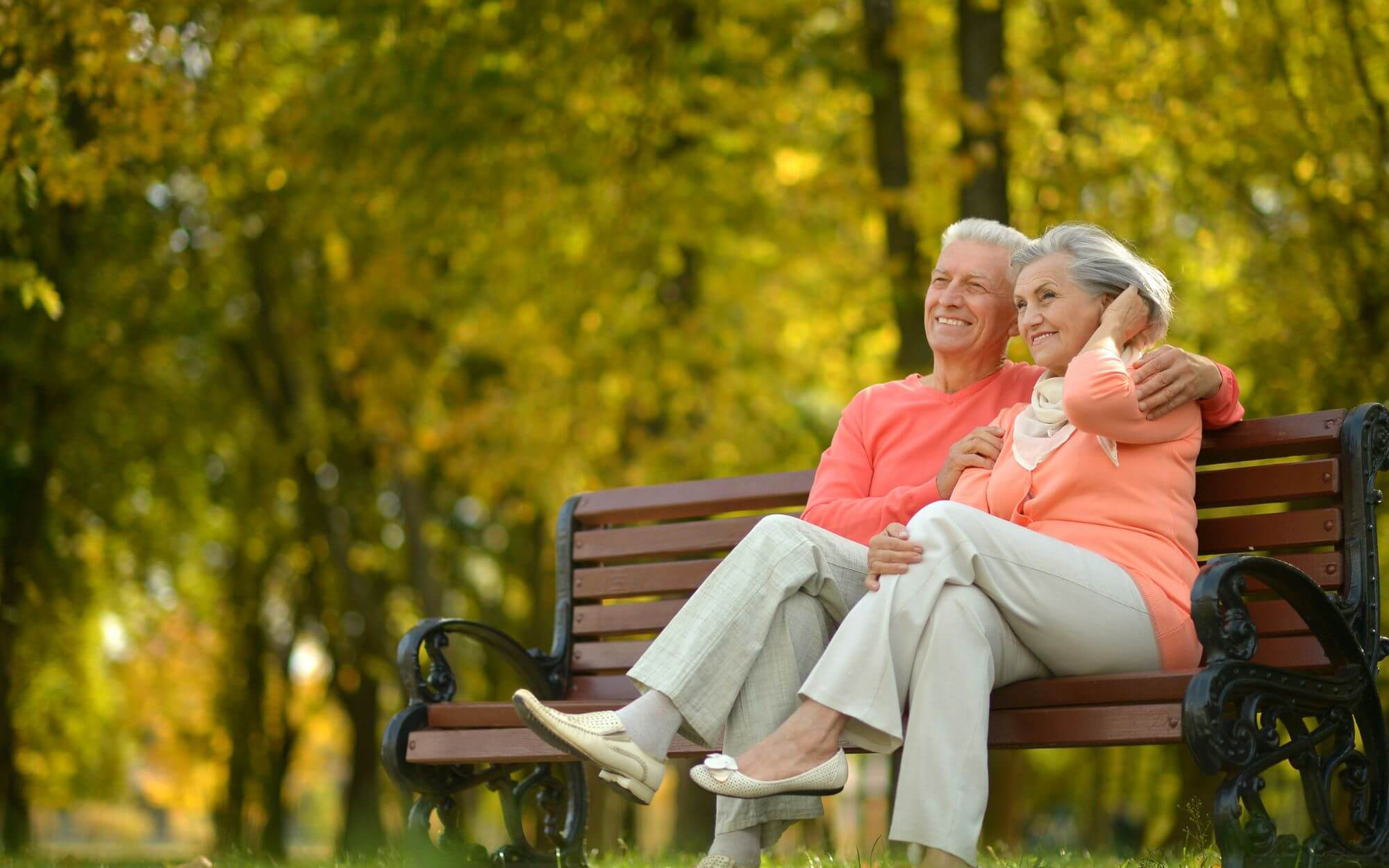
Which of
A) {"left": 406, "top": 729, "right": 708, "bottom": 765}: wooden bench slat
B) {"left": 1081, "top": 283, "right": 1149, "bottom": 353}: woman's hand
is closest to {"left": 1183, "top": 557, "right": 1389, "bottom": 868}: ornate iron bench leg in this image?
{"left": 1081, "top": 283, "right": 1149, "bottom": 353}: woman's hand

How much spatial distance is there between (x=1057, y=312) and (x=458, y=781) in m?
2.68

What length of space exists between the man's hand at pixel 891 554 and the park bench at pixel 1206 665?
1.40ft

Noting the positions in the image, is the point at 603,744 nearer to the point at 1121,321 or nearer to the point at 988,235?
the point at 1121,321

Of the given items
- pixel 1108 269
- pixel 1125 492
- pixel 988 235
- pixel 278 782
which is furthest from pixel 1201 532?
pixel 278 782

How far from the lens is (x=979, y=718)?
384 centimetres

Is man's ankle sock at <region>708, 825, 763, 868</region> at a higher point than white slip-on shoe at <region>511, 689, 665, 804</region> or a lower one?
lower

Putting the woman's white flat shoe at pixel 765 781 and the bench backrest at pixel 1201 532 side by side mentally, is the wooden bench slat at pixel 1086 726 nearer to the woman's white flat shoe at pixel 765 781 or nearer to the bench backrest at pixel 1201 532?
the woman's white flat shoe at pixel 765 781

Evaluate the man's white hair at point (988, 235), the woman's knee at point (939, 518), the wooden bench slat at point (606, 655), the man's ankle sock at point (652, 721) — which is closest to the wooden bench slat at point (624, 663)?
the wooden bench slat at point (606, 655)

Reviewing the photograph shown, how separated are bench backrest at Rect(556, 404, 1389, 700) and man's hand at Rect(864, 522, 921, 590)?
3.41 ft

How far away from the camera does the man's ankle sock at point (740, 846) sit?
4.27 metres

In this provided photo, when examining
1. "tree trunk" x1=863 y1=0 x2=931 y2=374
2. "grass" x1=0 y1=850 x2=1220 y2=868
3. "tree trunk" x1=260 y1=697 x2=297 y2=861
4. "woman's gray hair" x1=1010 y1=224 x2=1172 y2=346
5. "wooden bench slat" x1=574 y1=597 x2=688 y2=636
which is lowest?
"tree trunk" x1=260 y1=697 x2=297 y2=861

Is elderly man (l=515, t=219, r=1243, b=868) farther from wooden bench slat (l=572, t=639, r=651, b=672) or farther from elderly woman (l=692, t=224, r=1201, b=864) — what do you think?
wooden bench slat (l=572, t=639, r=651, b=672)

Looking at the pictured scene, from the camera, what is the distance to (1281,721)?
13.4ft

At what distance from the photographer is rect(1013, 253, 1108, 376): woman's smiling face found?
4500 millimetres
